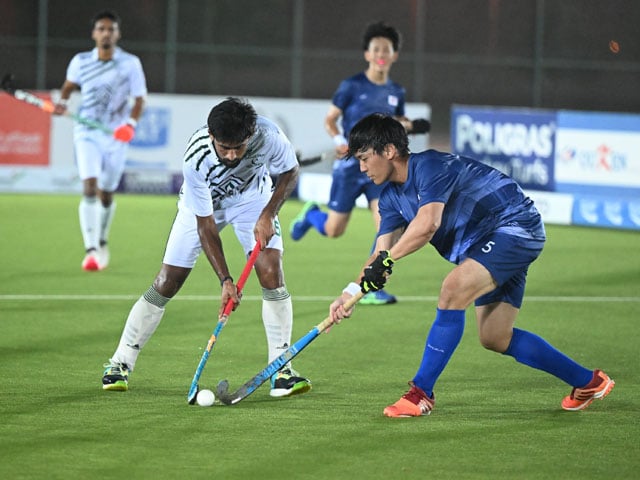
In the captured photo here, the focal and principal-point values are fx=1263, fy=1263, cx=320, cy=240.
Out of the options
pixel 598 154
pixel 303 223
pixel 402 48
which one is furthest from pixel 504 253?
pixel 402 48

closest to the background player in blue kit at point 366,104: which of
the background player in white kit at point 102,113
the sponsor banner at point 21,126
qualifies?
the background player in white kit at point 102,113

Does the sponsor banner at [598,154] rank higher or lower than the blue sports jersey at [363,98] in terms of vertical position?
lower

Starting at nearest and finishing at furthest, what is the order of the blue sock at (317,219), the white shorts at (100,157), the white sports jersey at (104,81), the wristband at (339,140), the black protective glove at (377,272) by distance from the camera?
the black protective glove at (377,272)
the wristband at (339,140)
the blue sock at (317,219)
the white shorts at (100,157)
the white sports jersey at (104,81)

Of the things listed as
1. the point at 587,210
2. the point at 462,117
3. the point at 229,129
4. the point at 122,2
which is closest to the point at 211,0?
the point at 122,2

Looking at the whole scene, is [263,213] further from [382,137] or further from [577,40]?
[577,40]

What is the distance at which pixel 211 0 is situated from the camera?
2605cm

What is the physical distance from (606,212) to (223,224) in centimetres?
933

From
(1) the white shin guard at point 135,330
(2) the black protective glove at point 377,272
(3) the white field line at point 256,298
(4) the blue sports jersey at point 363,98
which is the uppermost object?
(4) the blue sports jersey at point 363,98

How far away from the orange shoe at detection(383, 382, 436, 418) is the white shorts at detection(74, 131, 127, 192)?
566cm

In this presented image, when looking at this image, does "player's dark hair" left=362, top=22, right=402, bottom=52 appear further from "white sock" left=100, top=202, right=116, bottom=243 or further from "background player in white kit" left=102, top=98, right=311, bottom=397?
"background player in white kit" left=102, top=98, right=311, bottom=397

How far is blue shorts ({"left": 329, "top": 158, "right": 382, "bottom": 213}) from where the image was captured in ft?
31.0

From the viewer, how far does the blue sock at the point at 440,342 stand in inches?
215

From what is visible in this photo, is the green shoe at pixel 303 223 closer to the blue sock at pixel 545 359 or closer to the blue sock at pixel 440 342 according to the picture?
the blue sock at pixel 545 359

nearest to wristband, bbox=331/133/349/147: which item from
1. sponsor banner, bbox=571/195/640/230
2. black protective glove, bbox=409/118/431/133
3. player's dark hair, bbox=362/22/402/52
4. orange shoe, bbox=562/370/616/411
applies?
black protective glove, bbox=409/118/431/133
